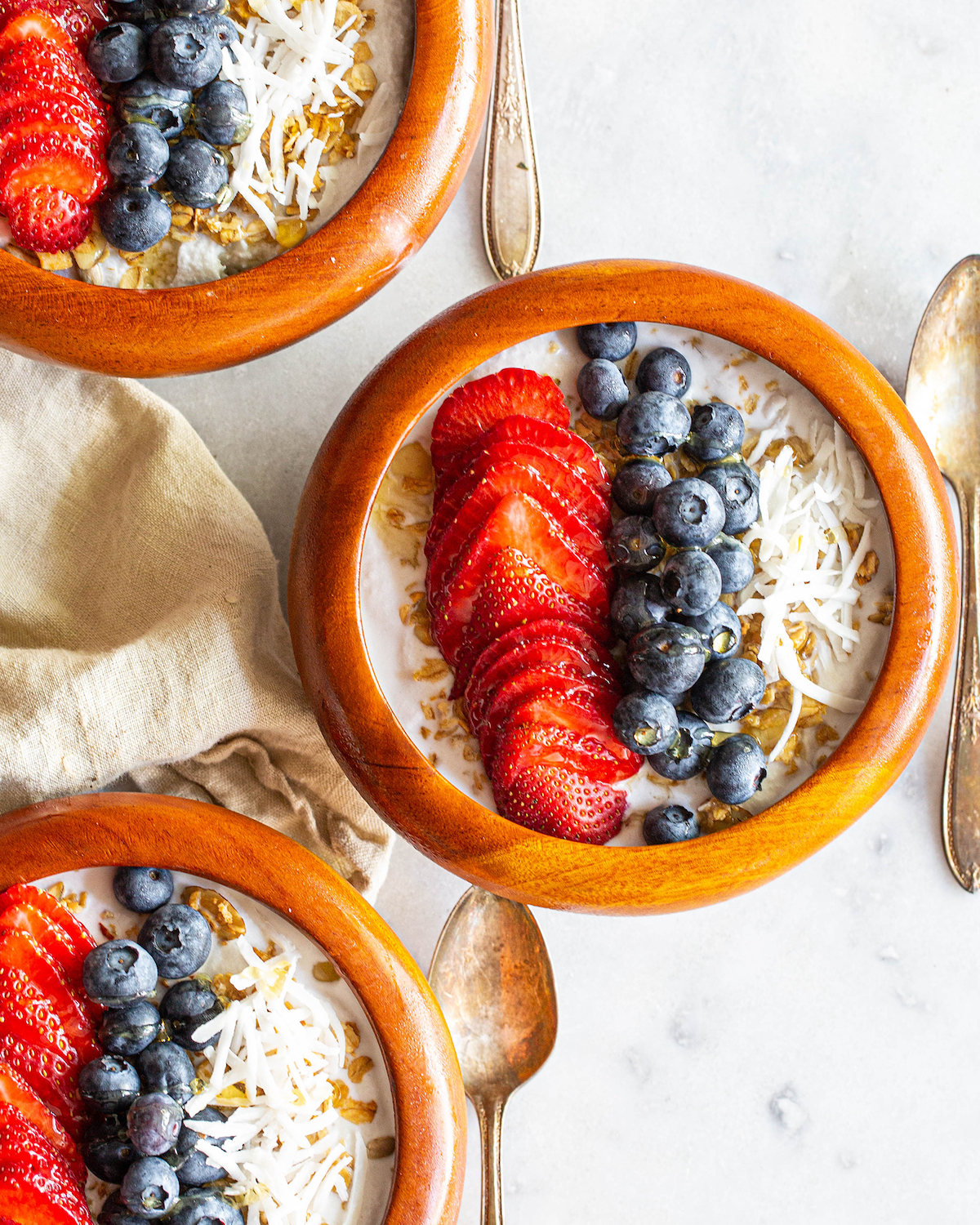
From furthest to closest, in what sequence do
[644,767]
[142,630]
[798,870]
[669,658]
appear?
[798,870] → [142,630] → [644,767] → [669,658]

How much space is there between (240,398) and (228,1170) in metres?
1.01

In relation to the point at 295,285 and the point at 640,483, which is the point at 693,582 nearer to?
the point at 640,483

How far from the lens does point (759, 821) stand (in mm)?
1176

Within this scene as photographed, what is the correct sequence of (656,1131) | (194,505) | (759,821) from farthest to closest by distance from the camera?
(656,1131)
(194,505)
(759,821)

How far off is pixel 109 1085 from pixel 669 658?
2.41 feet

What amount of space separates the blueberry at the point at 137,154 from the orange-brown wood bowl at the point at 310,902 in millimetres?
686

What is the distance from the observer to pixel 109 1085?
3.74 ft

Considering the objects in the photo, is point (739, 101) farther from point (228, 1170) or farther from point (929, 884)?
point (228, 1170)

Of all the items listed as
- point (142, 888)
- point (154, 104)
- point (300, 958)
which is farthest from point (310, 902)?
point (154, 104)

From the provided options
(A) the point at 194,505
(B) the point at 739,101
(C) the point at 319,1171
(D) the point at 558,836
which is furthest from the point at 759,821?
(B) the point at 739,101

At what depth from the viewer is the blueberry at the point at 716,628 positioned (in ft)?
3.70

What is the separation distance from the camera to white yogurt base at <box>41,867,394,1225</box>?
1214 mm

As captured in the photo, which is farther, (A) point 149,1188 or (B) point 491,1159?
(B) point 491,1159

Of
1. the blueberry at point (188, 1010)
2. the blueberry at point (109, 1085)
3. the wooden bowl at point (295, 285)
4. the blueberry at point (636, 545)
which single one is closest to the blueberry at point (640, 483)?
the blueberry at point (636, 545)
